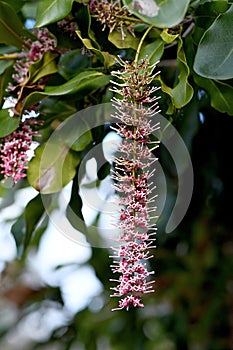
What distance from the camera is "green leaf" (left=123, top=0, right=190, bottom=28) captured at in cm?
46

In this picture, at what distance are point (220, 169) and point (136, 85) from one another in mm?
617

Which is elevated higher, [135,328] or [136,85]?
[136,85]

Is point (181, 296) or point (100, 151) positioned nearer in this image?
point (100, 151)

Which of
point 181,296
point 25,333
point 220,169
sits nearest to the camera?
point 220,169


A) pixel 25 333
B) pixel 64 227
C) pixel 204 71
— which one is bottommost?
pixel 25 333

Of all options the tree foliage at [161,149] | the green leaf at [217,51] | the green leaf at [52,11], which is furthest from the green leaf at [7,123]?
the green leaf at [217,51]

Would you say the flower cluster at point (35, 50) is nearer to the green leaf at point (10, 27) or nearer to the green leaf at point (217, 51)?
the green leaf at point (10, 27)

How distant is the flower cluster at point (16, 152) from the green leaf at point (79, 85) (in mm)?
35

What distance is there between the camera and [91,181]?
2.79 feet

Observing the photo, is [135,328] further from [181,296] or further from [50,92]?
[50,92]

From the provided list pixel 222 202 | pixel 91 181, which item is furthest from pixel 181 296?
pixel 91 181

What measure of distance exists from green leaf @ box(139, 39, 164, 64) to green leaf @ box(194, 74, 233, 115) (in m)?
0.09

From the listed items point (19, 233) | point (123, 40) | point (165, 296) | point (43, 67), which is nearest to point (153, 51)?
point (123, 40)

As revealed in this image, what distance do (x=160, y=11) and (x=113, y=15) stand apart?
0.14m
